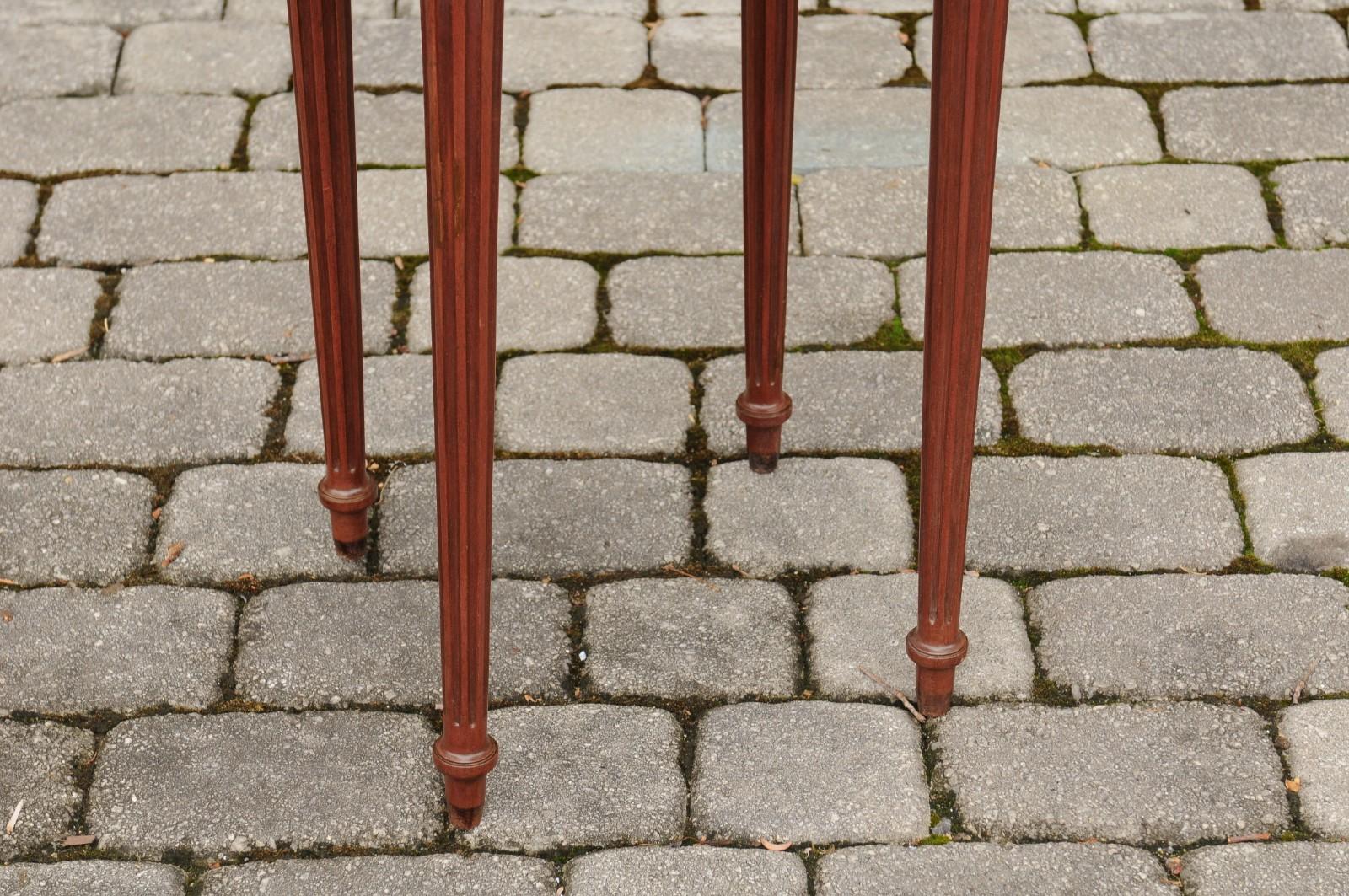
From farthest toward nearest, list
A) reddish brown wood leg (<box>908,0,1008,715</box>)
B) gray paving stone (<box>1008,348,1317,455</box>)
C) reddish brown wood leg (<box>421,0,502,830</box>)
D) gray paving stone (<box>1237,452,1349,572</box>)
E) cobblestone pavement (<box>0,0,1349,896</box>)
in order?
gray paving stone (<box>1008,348,1317,455</box>) → gray paving stone (<box>1237,452,1349,572</box>) → cobblestone pavement (<box>0,0,1349,896</box>) → reddish brown wood leg (<box>908,0,1008,715</box>) → reddish brown wood leg (<box>421,0,502,830</box>)

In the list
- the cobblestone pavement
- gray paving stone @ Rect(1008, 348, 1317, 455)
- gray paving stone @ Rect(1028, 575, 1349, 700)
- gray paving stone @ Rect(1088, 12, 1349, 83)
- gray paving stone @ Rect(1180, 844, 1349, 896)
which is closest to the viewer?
gray paving stone @ Rect(1180, 844, 1349, 896)

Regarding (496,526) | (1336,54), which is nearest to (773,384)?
(496,526)

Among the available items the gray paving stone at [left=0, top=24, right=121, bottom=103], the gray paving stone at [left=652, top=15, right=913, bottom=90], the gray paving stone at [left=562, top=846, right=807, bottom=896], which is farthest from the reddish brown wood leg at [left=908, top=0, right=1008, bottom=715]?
the gray paving stone at [left=0, top=24, right=121, bottom=103]

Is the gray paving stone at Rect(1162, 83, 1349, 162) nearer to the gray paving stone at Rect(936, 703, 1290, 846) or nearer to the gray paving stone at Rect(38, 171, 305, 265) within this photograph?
the gray paving stone at Rect(936, 703, 1290, 846)

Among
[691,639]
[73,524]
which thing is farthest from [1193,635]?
[73,524]

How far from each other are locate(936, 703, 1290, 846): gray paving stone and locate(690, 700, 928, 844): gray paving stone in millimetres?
62

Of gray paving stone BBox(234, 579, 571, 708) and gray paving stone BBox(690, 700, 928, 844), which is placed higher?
gray paving stone BBox(234, 579, 571, 708)

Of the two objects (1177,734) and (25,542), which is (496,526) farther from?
(1177,734)

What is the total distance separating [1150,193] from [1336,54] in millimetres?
719

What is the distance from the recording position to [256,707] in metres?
2.08

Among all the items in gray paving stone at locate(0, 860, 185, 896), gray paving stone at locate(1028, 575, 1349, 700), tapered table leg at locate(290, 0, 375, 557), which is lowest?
gray paving stone at locate(0, 860, 185, 896)

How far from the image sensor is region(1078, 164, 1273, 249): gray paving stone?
2.89 m

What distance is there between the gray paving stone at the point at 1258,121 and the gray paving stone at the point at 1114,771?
1.43 metres

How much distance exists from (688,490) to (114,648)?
2.72ft
